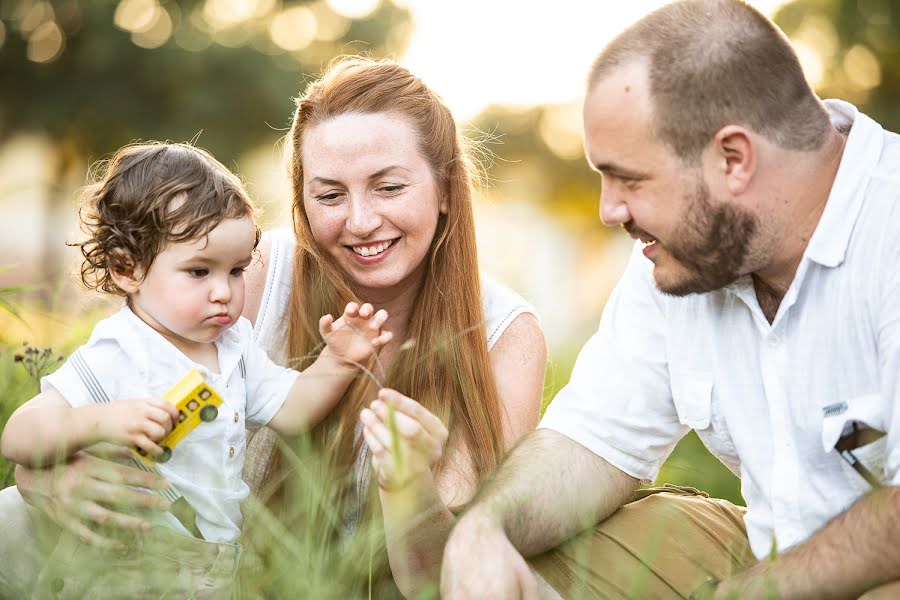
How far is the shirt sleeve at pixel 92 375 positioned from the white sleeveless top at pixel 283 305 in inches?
33.0

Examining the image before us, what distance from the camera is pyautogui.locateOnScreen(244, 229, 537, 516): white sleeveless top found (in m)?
3.40

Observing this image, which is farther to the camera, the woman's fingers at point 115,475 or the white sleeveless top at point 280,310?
the white sleeveless top at point 280,310

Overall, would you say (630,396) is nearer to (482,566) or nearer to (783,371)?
(783,371)

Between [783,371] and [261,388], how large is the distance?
55.4 inches

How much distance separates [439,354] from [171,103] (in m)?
13.4

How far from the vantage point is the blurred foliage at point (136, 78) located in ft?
48.4

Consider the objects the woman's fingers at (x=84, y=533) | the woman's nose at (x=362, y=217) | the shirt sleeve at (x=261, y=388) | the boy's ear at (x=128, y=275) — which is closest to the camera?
the woman's fingers at (x=84, y=533)

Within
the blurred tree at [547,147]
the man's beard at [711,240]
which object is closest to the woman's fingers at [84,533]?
the man's beard at [711,240]

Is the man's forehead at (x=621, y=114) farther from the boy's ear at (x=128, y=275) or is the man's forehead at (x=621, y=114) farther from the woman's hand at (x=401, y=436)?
the boy's ear at (x=128, y=275)

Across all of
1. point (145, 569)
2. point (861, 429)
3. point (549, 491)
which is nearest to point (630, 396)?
point (549, 491)

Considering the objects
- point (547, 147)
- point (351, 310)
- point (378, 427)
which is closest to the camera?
point (378, 427)

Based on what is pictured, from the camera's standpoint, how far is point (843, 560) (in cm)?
235

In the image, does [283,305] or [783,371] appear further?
[283,305]

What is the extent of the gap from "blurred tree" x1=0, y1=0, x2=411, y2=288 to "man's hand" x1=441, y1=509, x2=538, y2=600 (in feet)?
39.6
